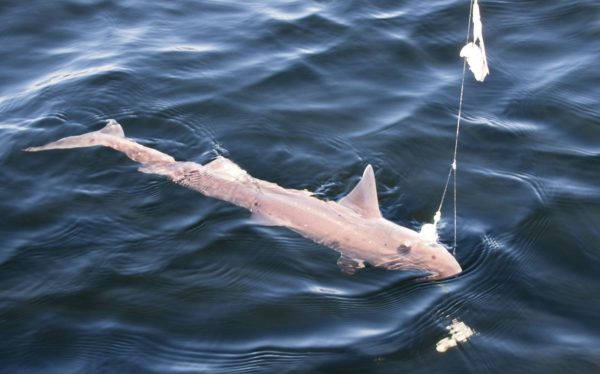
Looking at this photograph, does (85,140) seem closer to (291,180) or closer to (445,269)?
(291,180)

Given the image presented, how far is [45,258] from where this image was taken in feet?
24.7

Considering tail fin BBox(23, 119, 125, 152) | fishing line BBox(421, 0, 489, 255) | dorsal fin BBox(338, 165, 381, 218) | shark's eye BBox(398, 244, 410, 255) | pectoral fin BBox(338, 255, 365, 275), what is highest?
fishing line BBox(421, 0, 489, 255)

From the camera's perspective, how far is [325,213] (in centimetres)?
773

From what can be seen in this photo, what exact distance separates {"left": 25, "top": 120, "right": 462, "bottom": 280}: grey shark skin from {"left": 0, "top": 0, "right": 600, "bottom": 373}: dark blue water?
5.1 inches

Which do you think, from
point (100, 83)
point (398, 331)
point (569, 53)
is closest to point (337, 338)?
point (398, 331)

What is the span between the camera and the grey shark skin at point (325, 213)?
733 cm

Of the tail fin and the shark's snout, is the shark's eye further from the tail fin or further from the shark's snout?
the tail fin

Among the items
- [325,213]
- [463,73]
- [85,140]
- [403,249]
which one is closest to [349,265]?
[403,249]

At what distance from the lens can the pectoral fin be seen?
289 inches

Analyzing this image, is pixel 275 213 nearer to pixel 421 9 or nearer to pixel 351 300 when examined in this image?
pixel 351 300

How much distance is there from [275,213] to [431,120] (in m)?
2.50

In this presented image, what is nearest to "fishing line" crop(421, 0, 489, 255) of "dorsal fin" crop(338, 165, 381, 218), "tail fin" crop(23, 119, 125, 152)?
"dorsal fin" crop(338, 165, 381, 218)

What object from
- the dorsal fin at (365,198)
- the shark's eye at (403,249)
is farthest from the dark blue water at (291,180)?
the dorsal fin at (365,198)

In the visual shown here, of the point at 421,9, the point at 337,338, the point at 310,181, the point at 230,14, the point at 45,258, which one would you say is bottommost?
the point at 45,258
